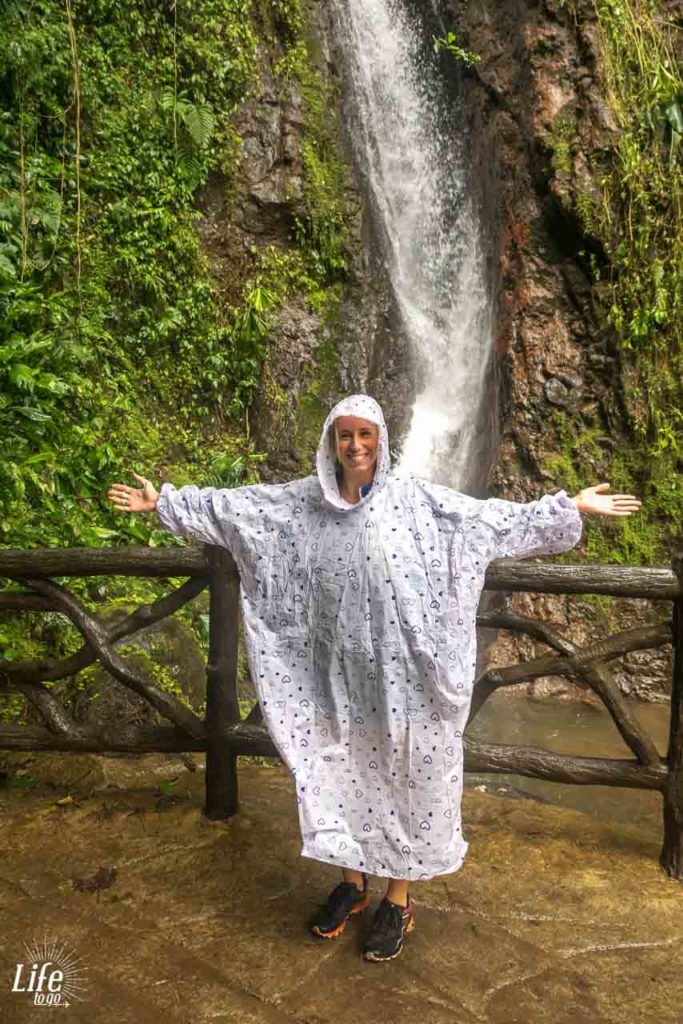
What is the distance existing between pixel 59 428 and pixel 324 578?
4.81m

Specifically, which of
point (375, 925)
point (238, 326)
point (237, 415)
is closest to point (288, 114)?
point (238, 326)

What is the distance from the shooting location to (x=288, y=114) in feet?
30.1

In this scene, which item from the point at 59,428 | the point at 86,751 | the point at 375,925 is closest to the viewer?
the point at 375,925

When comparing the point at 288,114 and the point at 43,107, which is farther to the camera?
the point at 288,114

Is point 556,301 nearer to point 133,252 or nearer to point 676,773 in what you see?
point 133,252

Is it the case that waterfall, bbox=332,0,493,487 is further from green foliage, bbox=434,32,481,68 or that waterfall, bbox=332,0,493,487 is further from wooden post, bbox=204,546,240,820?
wooden post, bbox=204,546,240,820

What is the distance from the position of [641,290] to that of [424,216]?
3.28m

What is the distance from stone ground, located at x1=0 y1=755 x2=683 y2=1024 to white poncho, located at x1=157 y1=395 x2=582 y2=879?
401mm

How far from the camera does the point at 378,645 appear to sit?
2.67 meters

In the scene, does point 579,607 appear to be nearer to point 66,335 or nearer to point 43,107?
point 66,335

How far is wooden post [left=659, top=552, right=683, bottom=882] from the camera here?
3258 millimetres

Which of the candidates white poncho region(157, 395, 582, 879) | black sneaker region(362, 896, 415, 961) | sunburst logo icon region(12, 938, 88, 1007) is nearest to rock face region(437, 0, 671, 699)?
black sneaker region(362, 896, 415, 961)

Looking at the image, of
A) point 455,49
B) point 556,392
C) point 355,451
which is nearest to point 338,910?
point 355,451

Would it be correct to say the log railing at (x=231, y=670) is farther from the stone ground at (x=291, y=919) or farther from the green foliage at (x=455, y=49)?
the green foliage at (x=455, y=49)
